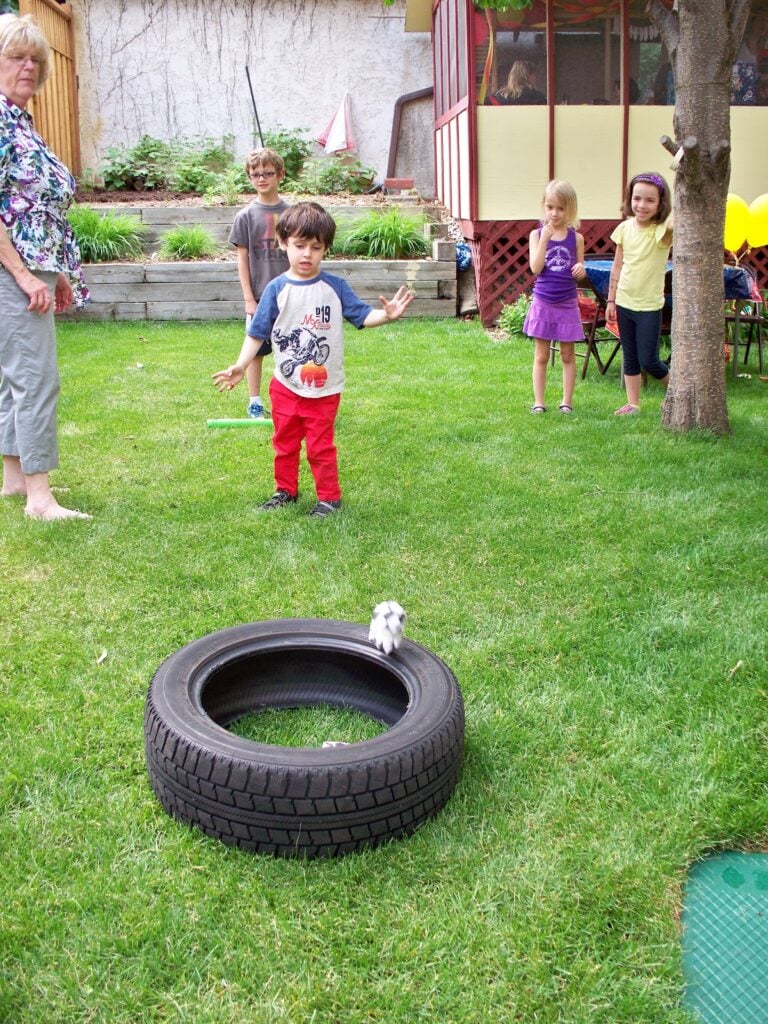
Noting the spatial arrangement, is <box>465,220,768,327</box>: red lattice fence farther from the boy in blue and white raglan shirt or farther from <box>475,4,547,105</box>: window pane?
the boy in blue and white raglan shirt

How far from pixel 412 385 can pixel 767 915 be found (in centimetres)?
540

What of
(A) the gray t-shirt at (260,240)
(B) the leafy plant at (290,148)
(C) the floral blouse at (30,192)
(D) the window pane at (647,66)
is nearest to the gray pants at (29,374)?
(C) the floral blouse at (30,192)

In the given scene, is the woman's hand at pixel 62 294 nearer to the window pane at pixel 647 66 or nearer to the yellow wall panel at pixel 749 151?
the window pane at pixel 647 66

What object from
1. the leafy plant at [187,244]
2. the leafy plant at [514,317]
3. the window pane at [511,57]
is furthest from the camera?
the leafy plant at [187,244]

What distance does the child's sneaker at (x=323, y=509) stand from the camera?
14.3 ft

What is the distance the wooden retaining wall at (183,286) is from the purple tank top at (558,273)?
4.20 metres

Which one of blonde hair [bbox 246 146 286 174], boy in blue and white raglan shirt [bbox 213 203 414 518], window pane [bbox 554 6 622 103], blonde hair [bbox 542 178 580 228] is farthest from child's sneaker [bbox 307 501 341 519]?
window pane [bbox 554 6 622 103]

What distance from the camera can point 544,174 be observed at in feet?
33.8

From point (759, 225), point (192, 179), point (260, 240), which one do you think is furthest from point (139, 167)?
point (759, 225)

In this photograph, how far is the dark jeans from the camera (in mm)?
6426

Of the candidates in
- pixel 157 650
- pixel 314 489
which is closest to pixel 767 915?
pixel 157 650

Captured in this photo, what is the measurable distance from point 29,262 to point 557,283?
3448mm

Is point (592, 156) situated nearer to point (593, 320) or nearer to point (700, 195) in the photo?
point (593, 320)

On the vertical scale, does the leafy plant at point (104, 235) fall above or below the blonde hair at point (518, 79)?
below
